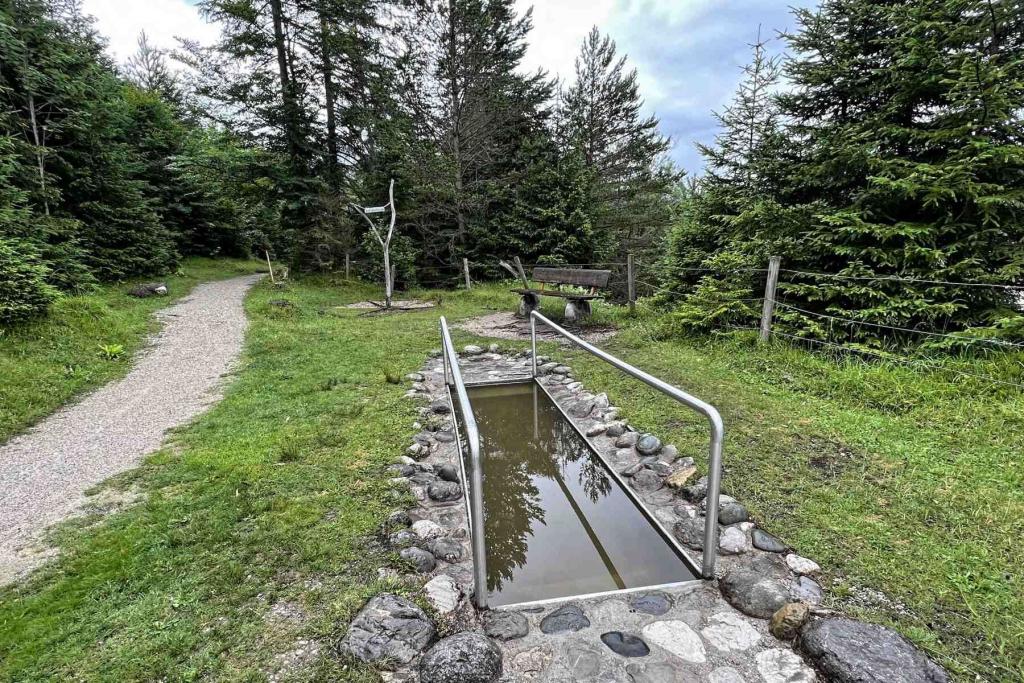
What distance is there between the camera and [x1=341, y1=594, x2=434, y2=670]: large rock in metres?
1.73

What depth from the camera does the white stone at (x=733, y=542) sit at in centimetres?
236

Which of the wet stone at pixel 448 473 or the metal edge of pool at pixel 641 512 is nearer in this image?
the metal edge of pool at pixel 641 512

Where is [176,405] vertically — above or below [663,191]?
below

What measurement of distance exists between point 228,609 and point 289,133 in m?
17.6

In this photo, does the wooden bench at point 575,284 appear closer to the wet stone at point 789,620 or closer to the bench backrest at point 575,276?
the bench backrest at point 575,276

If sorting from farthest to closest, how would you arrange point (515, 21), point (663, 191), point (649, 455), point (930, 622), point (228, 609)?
point (663, 191) → point (515, 21) → point (649, 455) → point (228, 609) → point (930, 622)

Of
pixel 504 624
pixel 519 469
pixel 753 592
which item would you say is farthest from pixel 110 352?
pixel 753 592

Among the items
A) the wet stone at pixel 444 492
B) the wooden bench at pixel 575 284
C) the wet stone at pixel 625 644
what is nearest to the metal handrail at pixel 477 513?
the wet stone at pixel 625 644

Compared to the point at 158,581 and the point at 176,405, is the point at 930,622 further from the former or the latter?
the point at 176,405

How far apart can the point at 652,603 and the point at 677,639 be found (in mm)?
215

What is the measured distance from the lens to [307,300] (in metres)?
12.7

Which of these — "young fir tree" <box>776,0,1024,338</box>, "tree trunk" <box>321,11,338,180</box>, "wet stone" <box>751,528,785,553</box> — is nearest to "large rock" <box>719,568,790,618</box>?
"wet stone" <box>751,528,785,553</box>

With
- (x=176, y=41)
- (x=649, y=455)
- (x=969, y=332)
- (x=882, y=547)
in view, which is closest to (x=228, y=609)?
(x=649, y=455)

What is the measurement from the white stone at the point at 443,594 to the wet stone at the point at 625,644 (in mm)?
671
